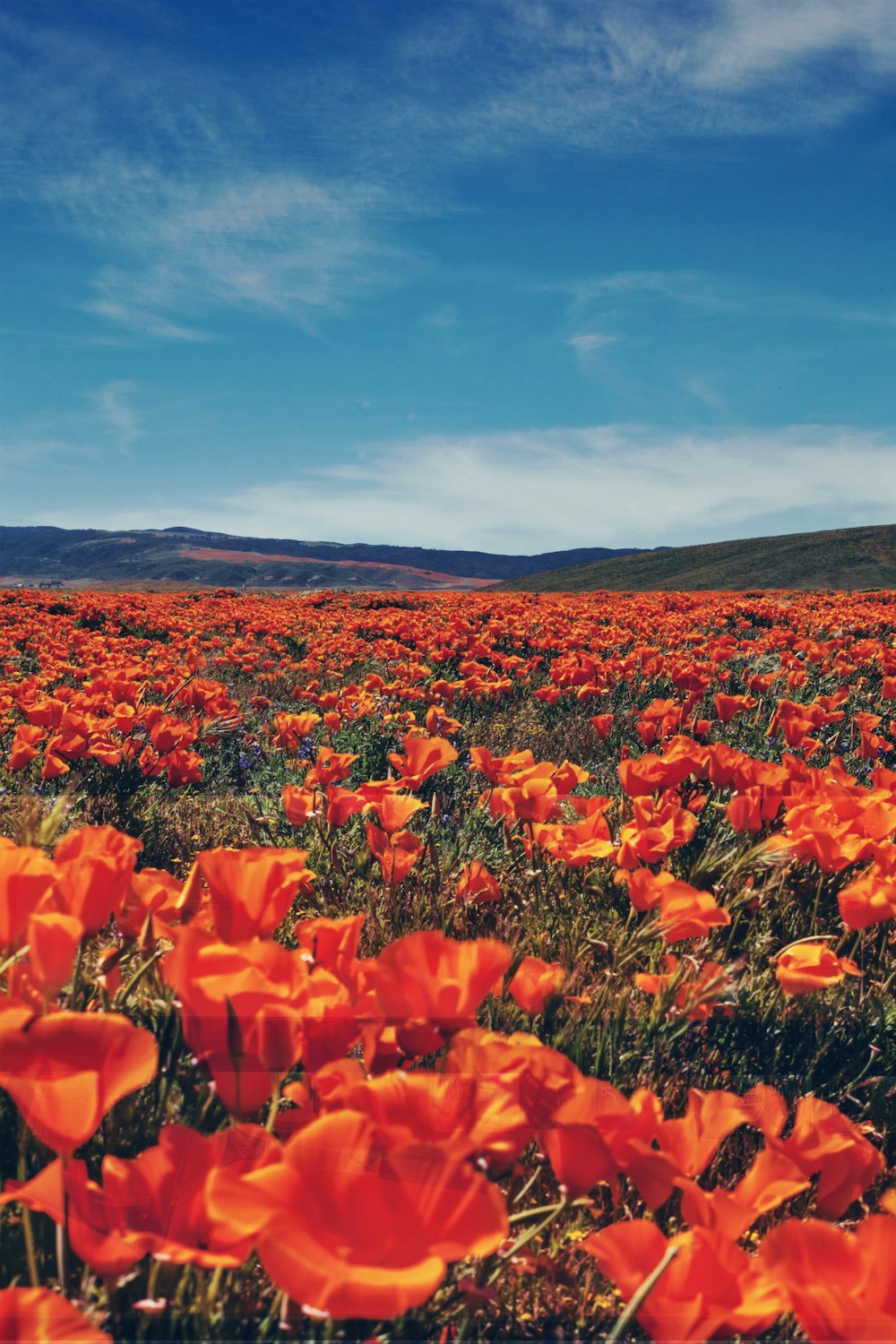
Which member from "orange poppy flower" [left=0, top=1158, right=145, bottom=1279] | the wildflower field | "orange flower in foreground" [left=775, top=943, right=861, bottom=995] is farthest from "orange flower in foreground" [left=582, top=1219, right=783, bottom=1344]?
"orange flower in foreground" [left=775, top=943, right=861, bottom=995]

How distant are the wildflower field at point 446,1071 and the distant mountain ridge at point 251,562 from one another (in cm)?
10247

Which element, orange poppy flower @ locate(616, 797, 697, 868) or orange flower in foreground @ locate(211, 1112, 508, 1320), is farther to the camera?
orange poppy flower @ locate(616, 797, 697, 868)

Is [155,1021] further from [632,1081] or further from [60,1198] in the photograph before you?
[632,1081]

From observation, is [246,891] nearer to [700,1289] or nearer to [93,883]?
[93,883]

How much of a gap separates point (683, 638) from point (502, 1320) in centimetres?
738

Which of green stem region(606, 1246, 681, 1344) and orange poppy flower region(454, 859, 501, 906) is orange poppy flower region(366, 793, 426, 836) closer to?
orange poppy flower region(454, 859, 501, 906)

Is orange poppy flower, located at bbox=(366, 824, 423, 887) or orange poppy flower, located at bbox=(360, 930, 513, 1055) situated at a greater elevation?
orange poppy flower, located at bbox=(360, 930, 513, 1055)

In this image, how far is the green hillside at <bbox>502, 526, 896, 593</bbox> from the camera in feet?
171

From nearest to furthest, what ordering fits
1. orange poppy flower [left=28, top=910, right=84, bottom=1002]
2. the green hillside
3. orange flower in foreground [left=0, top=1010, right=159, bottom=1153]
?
1. orange flower in foreground [left=0, top=1010, right=159, bottom=1153]
2. orange poppy flower [left=28, top=910, right=84, bottom=1002]
3. the green hillside

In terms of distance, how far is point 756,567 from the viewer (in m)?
57.5

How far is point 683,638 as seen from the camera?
321 inches

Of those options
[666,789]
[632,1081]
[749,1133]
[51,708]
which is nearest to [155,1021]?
[632,1081]

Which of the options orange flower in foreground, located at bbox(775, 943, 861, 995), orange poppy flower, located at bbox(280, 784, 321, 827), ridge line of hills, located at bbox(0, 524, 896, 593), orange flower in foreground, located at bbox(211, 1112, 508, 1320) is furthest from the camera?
ridge line of hills, located at bbox(0, 524, 896, 593)

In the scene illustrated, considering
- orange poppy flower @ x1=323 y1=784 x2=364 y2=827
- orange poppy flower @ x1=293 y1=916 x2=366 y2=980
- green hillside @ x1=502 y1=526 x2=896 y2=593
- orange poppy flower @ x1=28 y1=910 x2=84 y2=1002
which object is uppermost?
green hillside @ x1=502 y1=526 x2=896 y2=593
